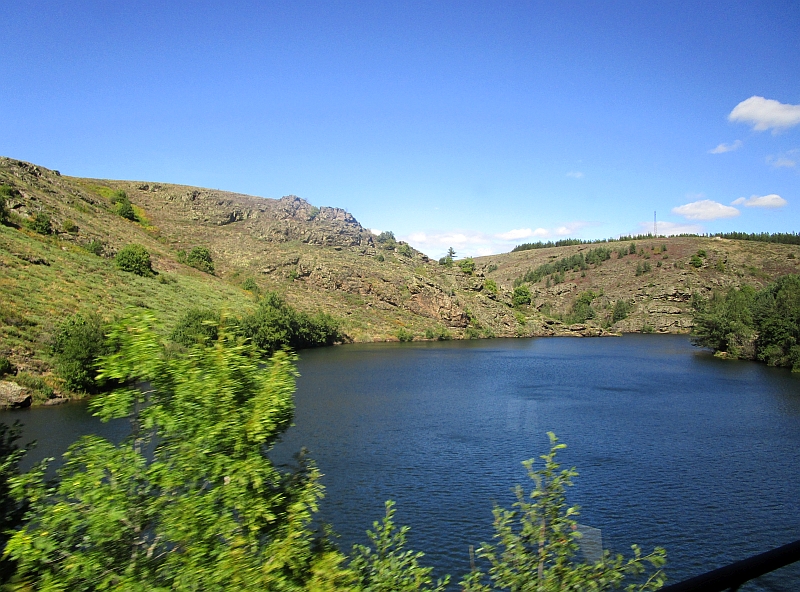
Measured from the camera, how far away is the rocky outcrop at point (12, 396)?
107 feet

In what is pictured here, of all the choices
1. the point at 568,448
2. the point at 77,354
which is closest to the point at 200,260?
the point at 77,354

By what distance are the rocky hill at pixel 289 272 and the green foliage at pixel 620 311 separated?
0.38 meters

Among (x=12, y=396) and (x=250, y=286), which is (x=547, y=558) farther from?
(x=250, y=286)

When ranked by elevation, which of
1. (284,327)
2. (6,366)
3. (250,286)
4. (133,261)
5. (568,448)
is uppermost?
(133,261)

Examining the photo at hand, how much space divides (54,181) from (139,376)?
9193 cm

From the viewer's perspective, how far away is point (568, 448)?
26.5 metres

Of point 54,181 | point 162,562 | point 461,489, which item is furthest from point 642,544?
point 54,181

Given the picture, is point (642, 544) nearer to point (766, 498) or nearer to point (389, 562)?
point (766, 498)

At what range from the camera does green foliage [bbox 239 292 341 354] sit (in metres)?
60.2

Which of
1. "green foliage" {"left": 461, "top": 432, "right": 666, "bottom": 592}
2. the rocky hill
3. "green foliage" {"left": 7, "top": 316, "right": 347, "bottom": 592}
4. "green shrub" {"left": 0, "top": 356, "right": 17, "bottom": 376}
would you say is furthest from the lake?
the rocky hill

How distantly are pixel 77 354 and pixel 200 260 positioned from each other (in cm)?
5019

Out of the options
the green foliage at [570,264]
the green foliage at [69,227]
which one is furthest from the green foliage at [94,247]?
the green foliage at [570,264]

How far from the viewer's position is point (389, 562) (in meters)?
8.36

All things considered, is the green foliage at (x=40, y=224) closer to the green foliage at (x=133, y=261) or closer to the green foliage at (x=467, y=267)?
the green foliage at (x=133, y=261)
